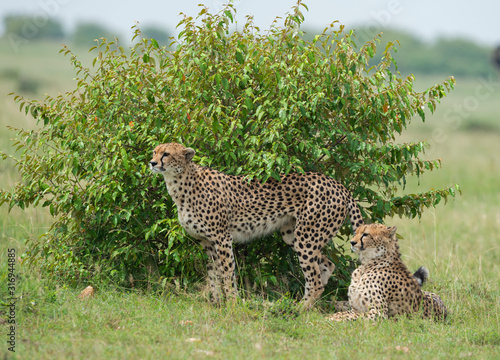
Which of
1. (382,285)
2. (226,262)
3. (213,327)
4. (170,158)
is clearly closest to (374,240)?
(382,285)

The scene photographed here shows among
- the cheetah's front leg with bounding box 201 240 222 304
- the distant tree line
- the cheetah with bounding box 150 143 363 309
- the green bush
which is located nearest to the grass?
the cheetah's front leg with bounding box 201 240 222 304

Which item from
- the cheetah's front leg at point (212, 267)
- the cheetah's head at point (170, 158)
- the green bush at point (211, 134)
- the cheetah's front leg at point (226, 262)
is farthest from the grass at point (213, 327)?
the cheetah's head at point (170, 158)

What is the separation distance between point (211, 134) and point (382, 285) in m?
2.23

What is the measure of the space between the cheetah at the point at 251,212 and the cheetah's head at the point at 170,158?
24 mm

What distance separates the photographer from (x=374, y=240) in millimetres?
6652

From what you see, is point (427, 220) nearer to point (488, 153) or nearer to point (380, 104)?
point (380, 104)

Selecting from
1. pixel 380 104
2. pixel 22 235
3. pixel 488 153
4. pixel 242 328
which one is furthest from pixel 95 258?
pixel 488 153

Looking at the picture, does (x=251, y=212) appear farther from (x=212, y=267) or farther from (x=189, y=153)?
(x=189, y=153)

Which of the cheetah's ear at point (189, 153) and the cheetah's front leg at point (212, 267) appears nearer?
the cheetah's ear at point (189, 153)

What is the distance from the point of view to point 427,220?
1266 centimetres

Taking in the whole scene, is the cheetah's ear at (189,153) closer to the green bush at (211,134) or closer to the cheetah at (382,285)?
the green bush at (211,134)

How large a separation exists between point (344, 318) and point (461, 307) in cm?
144

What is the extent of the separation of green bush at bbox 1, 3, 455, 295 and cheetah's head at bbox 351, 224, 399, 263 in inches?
20.4

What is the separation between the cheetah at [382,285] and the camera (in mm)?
6465
